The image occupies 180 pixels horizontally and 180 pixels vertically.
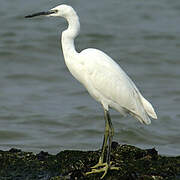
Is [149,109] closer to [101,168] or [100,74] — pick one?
[100,74]

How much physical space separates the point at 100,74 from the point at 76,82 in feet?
19.7

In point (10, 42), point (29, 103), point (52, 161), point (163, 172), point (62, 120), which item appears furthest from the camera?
point (10, 42)

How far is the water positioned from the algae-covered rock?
2652 mm

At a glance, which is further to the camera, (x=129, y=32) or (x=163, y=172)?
(x=129, y=32)

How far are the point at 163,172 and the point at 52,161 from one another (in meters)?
1.27

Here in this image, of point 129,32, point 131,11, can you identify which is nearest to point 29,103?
point 129,32

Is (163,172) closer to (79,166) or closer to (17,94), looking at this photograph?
(79,166)

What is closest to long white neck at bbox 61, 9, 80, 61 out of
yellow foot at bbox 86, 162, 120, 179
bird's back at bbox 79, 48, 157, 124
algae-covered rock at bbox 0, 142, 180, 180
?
bird's back at bbox 79, 48, 157, 124

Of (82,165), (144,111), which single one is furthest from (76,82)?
(82,165)

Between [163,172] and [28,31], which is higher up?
[28,31]

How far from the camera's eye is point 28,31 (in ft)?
54.0

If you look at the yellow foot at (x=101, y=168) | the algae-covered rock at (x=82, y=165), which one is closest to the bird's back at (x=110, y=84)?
the algae-covered rock at (x=82, y=165)

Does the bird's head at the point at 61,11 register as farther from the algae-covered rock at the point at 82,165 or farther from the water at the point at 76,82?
the water at the point at 76,82

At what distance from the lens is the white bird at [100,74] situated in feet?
21.2
